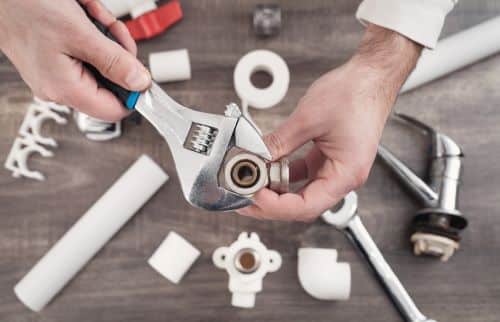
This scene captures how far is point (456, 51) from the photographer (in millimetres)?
678

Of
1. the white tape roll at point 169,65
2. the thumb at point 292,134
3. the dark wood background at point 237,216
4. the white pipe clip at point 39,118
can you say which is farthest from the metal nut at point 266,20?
the white pipe clip at point 39,118

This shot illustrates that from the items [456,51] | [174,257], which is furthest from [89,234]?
[456,51]

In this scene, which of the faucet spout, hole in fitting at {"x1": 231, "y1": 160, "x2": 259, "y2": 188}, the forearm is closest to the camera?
hole in fitting at {"x1": 231, "y1": 160, "x2": 259, "y2": 188}

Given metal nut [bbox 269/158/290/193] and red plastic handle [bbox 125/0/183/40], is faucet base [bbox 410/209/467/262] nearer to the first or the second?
metal nut [bbox 269/158/290/193]

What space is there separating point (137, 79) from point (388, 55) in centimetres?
31

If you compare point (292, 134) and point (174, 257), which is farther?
point (174, 257)

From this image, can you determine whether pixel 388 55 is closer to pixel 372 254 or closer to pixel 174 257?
pixel 372 254

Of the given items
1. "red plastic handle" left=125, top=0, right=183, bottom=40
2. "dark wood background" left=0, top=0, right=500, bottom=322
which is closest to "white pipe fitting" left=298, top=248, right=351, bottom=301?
"dark wood background" left=0, top=0, right=500, bottom=322

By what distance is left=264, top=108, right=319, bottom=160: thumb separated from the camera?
0.52 metres

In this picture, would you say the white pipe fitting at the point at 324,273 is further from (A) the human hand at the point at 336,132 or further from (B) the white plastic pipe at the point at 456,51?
(B) the white plastic pipe at the point at 456,51

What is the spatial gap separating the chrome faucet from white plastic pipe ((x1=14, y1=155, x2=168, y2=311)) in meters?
0.36

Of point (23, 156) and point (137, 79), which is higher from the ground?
point (137, 79)

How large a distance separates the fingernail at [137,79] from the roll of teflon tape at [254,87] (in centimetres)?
20

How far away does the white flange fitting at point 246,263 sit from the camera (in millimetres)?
616
